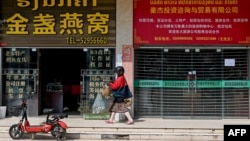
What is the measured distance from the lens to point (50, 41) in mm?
12477

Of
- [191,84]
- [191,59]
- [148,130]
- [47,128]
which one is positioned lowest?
[148,130]

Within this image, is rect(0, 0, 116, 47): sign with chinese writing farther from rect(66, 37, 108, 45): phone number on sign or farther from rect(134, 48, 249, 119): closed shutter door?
rect(134, 48, 249, 119): closed shutter door

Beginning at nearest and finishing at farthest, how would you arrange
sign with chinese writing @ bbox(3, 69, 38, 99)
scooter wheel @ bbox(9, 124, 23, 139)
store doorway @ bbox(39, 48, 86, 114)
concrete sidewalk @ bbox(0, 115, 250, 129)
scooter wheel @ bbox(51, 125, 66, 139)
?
scooter wheel @ bbox(51, 125, 66, 139) → scooter wheel @ bbox(9, 124, 23, 139) → concrete sidewalk @ bbox(0, 115, 250, 129) → sign with chinese writing @ bbox(3, 69, 38, 99) → store doorway @ bbox(39, 48, 86, 114)

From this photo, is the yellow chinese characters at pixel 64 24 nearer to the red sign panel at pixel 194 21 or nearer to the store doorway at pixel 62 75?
the store doorway at pixel 62 75

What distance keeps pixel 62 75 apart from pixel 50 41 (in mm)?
1063

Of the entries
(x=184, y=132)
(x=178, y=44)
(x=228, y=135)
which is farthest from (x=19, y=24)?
(x=228, y=135)

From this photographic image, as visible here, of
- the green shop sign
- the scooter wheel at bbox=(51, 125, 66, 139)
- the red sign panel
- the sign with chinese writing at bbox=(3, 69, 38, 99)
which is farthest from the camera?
the sign with chinese writing at bbox=(3, 69, 38, 99)

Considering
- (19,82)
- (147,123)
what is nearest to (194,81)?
(147,123)

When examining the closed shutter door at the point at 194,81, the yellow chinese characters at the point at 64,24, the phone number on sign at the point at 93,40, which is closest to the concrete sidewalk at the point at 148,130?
the closed shutter door at the point at 194,81

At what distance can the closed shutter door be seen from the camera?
40.8 feet

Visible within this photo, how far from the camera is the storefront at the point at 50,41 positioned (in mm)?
12438

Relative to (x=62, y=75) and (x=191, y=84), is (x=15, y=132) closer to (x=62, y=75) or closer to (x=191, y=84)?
(x=62, y=75)

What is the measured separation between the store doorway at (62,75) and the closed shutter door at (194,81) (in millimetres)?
1674

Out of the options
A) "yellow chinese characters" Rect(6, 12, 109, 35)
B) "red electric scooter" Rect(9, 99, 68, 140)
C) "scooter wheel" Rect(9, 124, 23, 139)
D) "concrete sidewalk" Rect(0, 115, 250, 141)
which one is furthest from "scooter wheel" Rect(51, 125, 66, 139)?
"yellow chinese characters" Rect(6, 12, 109, 35)
